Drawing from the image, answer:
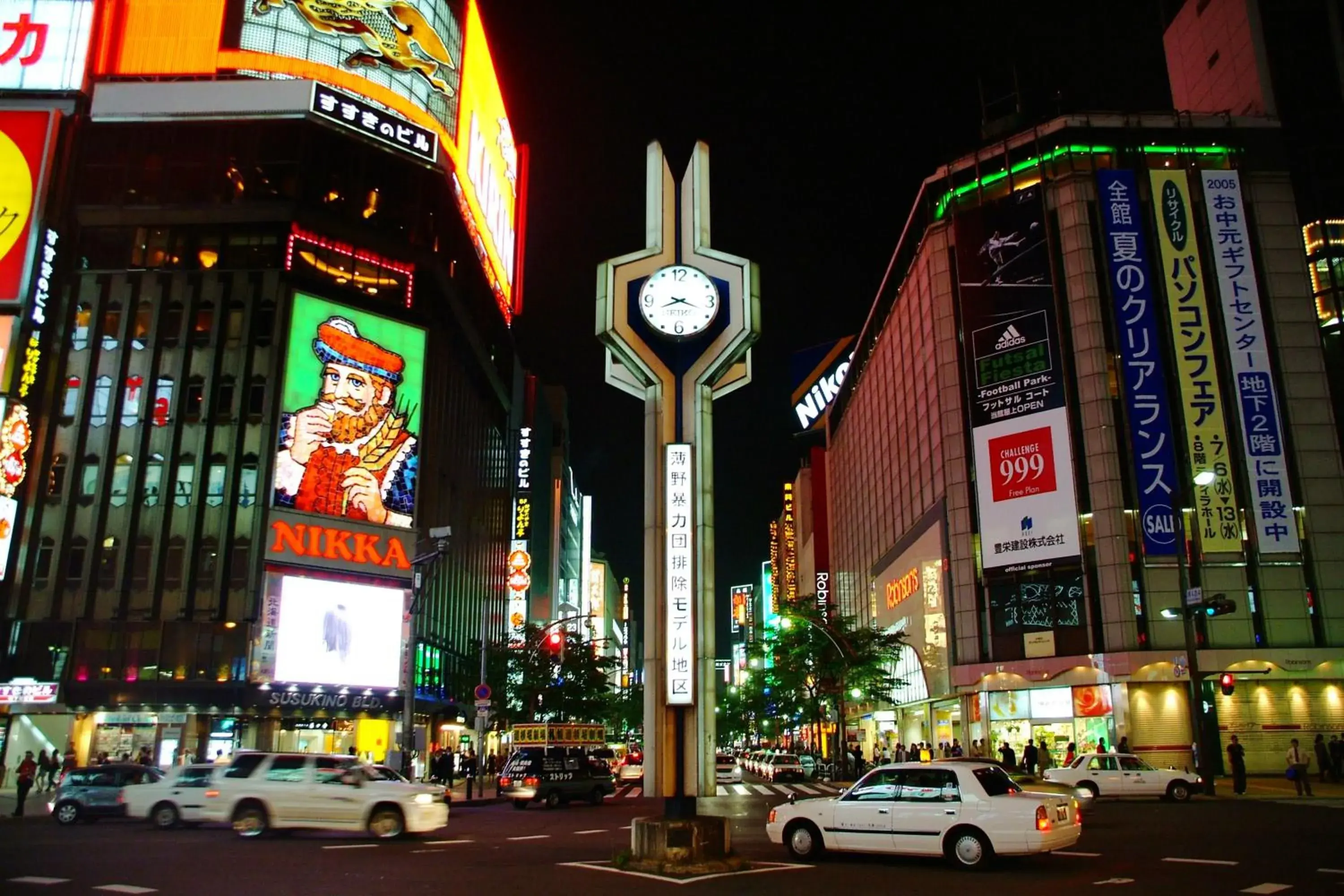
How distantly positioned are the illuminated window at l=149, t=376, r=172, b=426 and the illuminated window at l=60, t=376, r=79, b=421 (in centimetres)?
369

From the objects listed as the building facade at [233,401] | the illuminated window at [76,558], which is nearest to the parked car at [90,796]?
the building facade at [233,401]

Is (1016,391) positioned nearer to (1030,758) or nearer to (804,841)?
(1030,758)

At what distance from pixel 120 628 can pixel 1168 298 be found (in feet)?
173

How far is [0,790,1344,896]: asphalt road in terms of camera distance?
1296 cm

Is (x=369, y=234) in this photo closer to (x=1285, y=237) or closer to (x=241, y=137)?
(x=241, y=137)

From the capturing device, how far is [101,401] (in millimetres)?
52562

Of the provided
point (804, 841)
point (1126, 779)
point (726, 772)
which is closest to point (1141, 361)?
point (1126, 779)

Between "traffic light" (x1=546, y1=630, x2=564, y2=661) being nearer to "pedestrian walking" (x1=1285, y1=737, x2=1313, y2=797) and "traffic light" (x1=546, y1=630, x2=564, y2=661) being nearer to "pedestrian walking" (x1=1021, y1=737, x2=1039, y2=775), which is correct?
"pedestrian walking" (x1=1021, y1=737, x2=1039, y2=775)

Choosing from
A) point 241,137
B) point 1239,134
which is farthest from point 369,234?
point 1239,134

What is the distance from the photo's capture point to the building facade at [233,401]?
162 feet

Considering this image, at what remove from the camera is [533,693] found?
60.9 m

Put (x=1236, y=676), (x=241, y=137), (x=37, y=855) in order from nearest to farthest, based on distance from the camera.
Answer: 1. (x=37, y=855)
2. (x=1236, y=676)
3. (x=241, y=137)

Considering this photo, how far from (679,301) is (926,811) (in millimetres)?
9353

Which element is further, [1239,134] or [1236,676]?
[1239,134]
